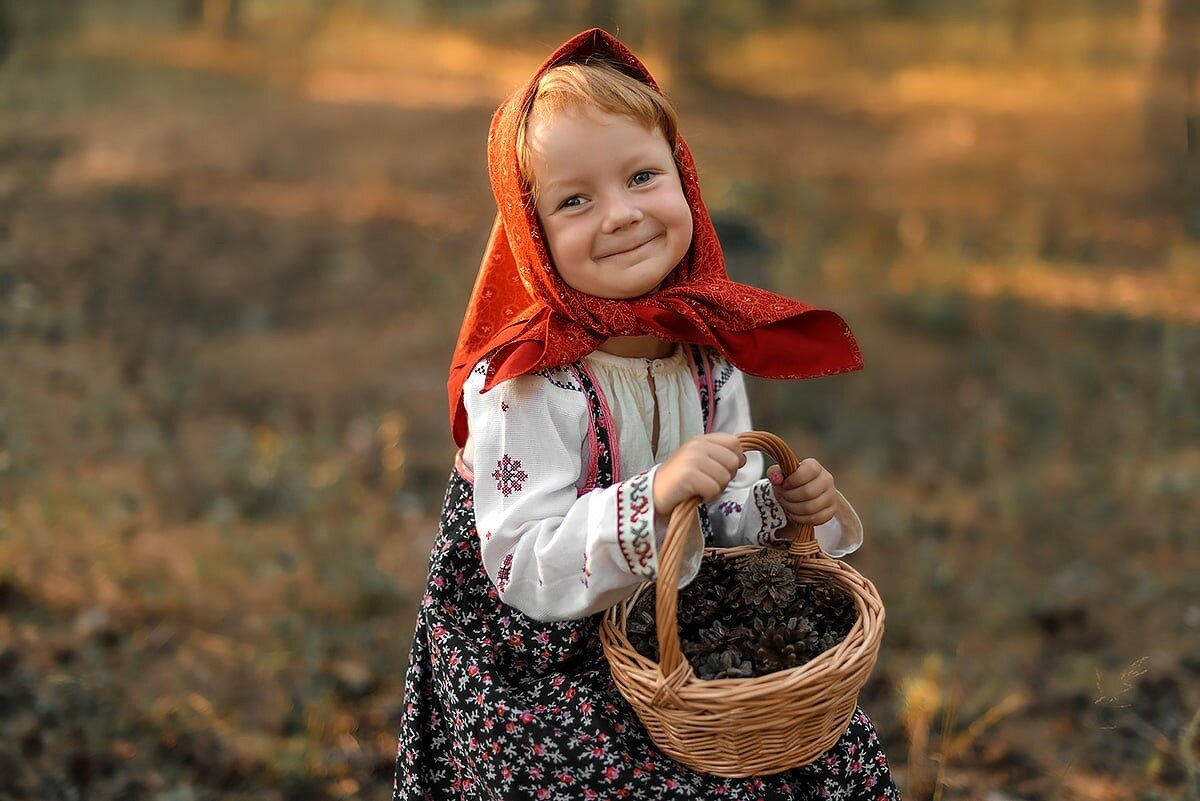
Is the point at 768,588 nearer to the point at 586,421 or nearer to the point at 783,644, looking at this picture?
the point at 783,644

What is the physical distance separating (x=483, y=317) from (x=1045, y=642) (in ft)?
8.55

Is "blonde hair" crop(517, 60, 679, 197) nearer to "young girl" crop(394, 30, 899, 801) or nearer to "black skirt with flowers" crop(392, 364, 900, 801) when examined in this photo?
"young girl" crop(394, 30, 899, 801)

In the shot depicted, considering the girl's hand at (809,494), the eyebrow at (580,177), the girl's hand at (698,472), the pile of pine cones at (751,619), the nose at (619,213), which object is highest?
the eyebrow at (580,177)

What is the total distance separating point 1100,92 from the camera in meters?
7.29

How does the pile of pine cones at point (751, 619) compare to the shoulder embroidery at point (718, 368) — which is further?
the shoulder embroidery at point (718, 368)

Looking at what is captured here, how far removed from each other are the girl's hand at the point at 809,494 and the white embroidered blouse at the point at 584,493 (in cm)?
9

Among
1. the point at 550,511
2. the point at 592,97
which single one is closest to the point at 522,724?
the point at 550,511

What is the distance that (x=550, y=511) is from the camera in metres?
1.80

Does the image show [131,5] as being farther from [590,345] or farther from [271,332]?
[590,345]

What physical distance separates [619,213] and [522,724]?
2.72 feet

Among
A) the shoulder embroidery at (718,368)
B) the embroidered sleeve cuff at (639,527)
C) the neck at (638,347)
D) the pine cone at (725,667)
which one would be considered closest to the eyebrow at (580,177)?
the neck at (638,347)

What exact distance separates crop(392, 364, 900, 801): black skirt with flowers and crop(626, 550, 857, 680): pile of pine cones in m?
0.17

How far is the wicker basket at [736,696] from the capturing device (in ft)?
5.12

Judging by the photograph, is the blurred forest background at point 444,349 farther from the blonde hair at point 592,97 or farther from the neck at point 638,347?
the blonde hair at point 592,97
